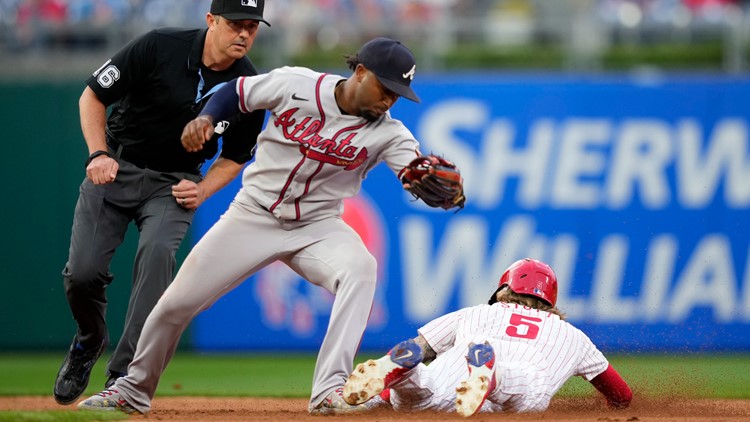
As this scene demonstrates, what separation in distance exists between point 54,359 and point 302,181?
6403 millimetres

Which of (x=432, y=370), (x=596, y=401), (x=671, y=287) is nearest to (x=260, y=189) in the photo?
(x=432, y=370)

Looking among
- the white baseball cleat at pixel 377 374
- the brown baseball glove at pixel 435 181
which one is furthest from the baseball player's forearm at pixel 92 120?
the white baseball cleat at pixel 377 374

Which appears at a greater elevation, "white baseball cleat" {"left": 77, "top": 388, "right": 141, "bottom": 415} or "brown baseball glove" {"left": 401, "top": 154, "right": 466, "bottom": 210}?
"brown baseball glove" {"left": 401, "top": 154, "right": 466, "bottom": 210}

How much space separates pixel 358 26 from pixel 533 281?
7455 millimetres

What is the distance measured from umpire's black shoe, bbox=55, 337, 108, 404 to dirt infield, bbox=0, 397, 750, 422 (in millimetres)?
85

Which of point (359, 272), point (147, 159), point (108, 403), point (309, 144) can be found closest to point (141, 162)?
point (147, 159)

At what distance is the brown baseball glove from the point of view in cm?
501

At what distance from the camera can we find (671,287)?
35.9 ft

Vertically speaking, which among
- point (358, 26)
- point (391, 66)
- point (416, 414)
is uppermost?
point (358, 26)

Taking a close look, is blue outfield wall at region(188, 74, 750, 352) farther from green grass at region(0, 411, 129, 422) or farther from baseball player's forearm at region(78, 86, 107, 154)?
green grass at region(0, 411, 129, 422)

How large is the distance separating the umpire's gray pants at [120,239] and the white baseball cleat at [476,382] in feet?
5.98

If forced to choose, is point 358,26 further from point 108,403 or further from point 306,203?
point 108,403

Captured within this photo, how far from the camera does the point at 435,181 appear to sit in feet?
16.4

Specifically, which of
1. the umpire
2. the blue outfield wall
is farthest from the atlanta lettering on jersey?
the blue outfield wall
